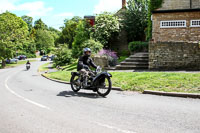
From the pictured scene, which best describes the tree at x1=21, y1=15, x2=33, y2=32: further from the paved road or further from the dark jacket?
the paved road

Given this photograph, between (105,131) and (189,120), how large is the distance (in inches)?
80.9

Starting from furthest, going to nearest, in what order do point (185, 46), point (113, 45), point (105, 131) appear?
point (113, 45), point (185, 46), point (105, 131)

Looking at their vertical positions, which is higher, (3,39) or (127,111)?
(3,39)

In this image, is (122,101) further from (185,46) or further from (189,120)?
(185,46)

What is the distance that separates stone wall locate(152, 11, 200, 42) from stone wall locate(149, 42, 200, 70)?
569cm

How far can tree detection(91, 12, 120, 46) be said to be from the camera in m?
26.6

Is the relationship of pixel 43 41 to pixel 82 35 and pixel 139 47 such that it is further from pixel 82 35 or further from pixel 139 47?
pixel 139 47

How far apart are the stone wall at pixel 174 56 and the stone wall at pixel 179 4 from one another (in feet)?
24.1

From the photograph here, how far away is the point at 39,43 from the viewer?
8475cm

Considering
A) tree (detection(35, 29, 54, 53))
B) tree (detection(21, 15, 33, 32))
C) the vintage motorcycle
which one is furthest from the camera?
tree (detection(21, 15, 33, 32))

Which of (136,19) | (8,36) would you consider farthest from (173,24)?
(8,36)

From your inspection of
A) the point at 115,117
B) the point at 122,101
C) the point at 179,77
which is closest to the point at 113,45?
the point at 179,77

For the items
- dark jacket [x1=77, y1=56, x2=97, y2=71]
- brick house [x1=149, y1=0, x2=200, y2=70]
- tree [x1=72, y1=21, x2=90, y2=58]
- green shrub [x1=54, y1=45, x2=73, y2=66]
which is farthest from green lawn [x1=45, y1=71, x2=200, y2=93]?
green shrub [x1=54, y1=45, x2=73, y2=66]

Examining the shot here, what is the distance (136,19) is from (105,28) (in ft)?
16.1
